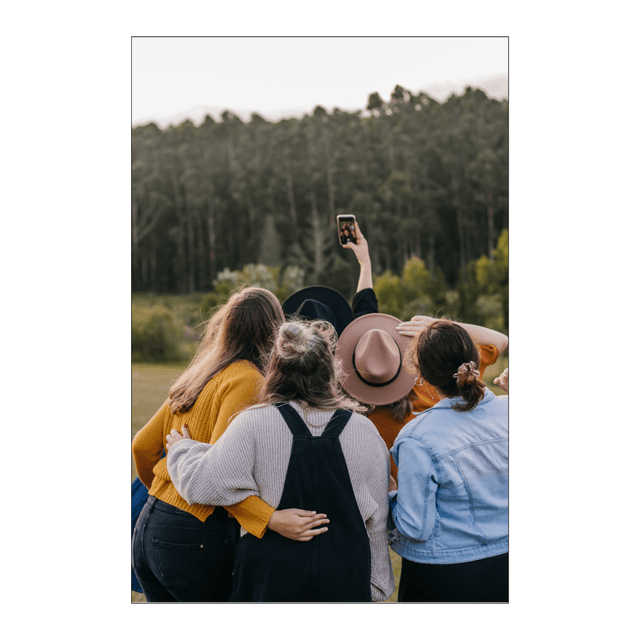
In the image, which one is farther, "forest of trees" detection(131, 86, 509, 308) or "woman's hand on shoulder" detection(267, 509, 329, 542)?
"forest of trees" detection(131, 86, 509, 308)

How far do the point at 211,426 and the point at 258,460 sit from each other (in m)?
0.23

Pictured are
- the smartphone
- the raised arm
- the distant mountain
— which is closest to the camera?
the raised arm

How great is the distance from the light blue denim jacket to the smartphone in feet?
3.51

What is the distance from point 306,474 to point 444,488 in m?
0.50

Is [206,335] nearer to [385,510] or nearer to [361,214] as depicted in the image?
[385,510]

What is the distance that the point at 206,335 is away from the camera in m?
2.03

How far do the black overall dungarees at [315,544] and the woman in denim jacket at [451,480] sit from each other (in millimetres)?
195

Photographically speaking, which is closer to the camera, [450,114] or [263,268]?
[450,114]

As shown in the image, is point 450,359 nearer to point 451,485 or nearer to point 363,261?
point 451,485

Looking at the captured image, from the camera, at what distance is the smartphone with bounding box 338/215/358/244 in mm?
2641

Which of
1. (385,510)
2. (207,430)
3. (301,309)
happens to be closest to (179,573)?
(207,430)

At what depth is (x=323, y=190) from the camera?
7.24 m

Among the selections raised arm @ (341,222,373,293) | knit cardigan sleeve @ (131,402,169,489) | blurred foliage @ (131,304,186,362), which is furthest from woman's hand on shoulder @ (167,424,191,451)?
blurred foliage @ (131,304,186,362)

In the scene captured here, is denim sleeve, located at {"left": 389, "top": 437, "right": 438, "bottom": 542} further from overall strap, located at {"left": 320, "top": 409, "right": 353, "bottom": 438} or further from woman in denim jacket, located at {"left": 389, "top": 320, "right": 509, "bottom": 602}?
overall strap, located at {"left": 320, "top": 409, "right": 353, "bottom": 438}
